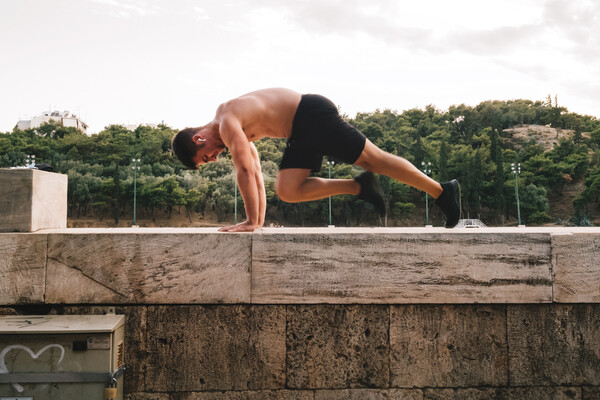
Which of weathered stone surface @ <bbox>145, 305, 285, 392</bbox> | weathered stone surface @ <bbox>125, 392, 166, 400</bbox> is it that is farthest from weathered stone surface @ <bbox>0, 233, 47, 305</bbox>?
weathered stone surface @ <bbox>125, 392, 166, 400</bbox>

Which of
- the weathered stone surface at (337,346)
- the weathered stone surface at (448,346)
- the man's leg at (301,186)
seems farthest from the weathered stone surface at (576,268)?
the man's leg at (301,186)

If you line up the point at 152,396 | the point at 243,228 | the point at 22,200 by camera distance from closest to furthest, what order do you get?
1. the point at 152,396
2. the point at 22,200
3. the point at 243,228

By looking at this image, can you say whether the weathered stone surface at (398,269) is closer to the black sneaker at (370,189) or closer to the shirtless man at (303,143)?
the shirtless man at (303,143)

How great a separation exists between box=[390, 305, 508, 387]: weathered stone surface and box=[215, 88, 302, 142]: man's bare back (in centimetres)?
221

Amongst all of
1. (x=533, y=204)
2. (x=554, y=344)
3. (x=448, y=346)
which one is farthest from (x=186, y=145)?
(x=533, y=204)

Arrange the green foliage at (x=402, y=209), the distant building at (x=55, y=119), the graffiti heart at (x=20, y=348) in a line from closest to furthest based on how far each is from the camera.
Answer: the graffiti heart at (x=20, y=348)
the green foliage at (x=402, y=209)
the distant building at (x=55, y=119)

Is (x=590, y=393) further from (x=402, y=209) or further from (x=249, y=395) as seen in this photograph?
(x=402, y=209)

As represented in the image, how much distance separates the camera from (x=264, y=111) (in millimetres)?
4609

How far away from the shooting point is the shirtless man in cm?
455

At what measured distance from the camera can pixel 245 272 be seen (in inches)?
137

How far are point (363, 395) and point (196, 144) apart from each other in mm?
2959

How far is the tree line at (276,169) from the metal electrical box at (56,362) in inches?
2155

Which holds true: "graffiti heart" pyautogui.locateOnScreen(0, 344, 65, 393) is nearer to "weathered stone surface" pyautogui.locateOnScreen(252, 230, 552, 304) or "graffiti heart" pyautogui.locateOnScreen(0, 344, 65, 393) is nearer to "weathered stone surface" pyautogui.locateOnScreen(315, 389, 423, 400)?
"weathered stone surface" pyautogui.locateOnScreen(252, 230, 552, 304)

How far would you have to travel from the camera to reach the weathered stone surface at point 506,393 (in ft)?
11.3
